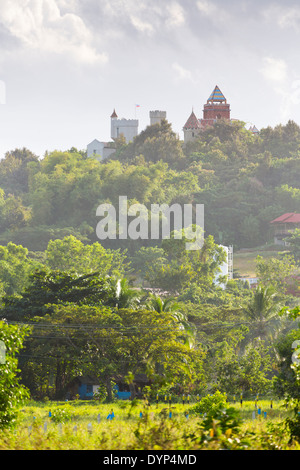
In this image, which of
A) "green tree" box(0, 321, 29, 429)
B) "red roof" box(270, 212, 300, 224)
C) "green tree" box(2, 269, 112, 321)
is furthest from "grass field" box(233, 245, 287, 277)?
"green tree" box(0, 321, 29, 429)

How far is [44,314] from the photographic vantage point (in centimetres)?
3059

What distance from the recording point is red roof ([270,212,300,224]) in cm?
7256

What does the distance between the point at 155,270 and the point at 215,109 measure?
44.3 meters

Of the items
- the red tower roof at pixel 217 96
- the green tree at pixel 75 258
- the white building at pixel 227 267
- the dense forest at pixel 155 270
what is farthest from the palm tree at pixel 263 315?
the red tower roof at pixel 217 96

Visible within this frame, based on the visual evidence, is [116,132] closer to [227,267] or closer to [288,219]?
[288,219]

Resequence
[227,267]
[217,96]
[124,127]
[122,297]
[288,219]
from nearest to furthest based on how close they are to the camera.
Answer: [122,297] < [227,267] < [288,219] < [217,96] < [124,127]

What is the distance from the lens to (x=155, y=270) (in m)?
56.9

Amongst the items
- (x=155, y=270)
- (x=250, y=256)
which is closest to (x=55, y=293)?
(x=155, y=270)

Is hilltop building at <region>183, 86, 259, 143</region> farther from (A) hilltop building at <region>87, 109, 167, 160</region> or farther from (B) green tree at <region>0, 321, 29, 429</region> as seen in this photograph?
(B) green tree at <region>0, 321, 29, 429</region>

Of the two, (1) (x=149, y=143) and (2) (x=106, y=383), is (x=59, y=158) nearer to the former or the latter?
(1) (x=149, y=143)

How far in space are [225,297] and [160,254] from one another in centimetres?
1550

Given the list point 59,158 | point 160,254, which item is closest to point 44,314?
point 160,254

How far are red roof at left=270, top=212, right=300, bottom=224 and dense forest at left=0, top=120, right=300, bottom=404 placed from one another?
92.8 inches
